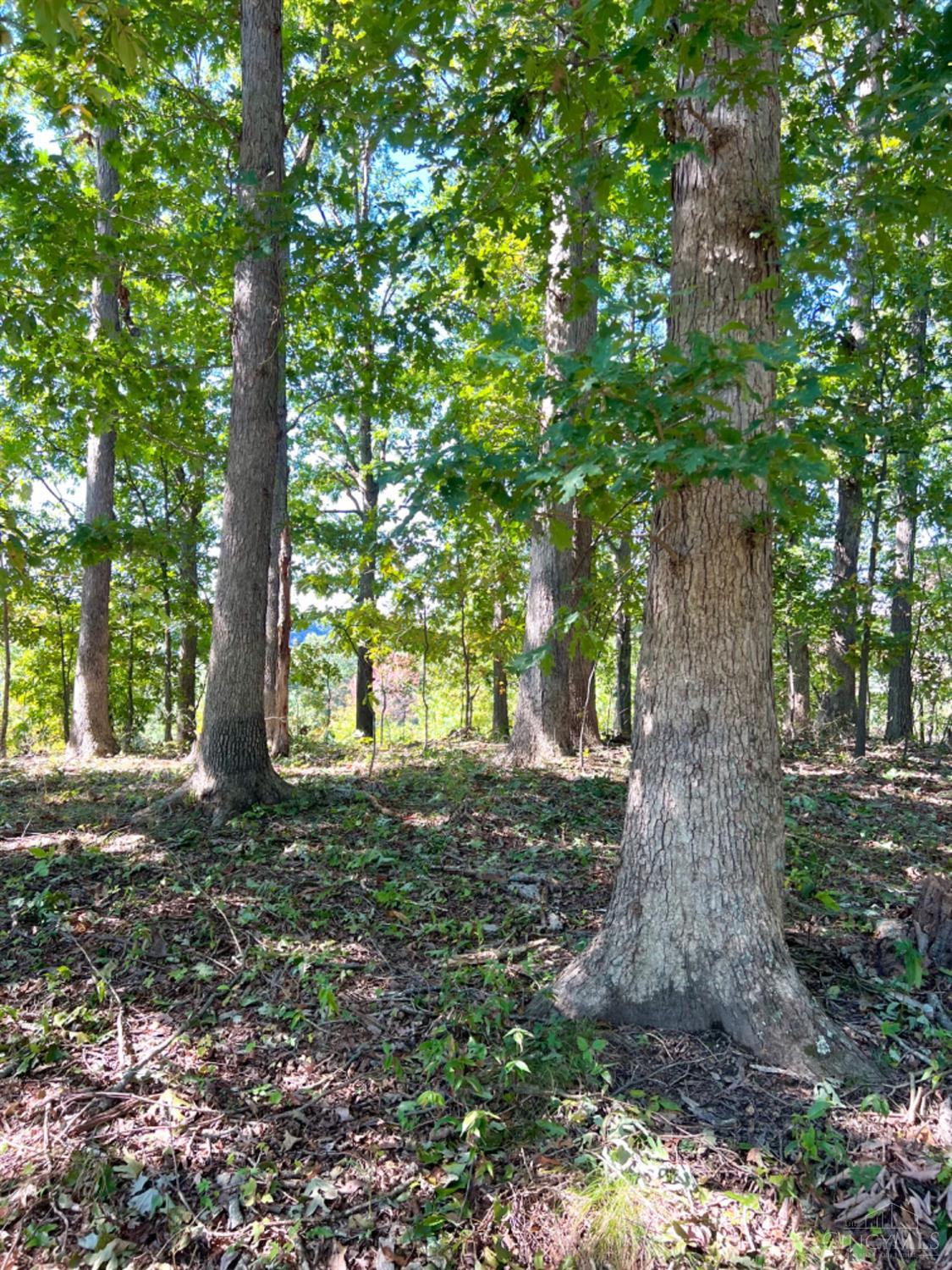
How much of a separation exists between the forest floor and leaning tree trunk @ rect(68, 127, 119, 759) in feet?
17.6

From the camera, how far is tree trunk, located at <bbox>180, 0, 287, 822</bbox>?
575 centimetres

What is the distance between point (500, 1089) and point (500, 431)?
7297 millimetres

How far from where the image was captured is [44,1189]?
88.2 inches

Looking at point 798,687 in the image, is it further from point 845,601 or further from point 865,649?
point 845,601

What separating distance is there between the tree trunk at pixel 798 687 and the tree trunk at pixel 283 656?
7.18 meters

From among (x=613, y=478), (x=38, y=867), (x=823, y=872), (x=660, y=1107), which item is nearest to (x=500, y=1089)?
(x=660, y=1107)

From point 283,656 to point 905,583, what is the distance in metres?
7.48

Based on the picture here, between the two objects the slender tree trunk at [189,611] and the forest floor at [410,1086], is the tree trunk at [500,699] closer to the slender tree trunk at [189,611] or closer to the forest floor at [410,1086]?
the slender tree trunk at [189,611]

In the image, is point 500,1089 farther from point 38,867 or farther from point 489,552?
point 489,552

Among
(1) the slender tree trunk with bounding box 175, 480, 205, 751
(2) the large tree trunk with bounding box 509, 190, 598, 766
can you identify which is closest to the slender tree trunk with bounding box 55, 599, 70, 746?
(1) the slender tree trunk with bounding box 175, 480, 205, 751

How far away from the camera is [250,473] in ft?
19.3

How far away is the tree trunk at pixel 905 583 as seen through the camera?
832 cm

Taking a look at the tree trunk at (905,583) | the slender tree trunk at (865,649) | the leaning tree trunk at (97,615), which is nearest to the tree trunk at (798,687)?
the tree trunk at (905,583)

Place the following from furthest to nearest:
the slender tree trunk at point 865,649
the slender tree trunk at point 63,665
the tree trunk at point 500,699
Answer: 1. the slender tree trunk at point 63,665
2. the tree trunk at point 500,699
3. the slender tree trunk at point 865,649
